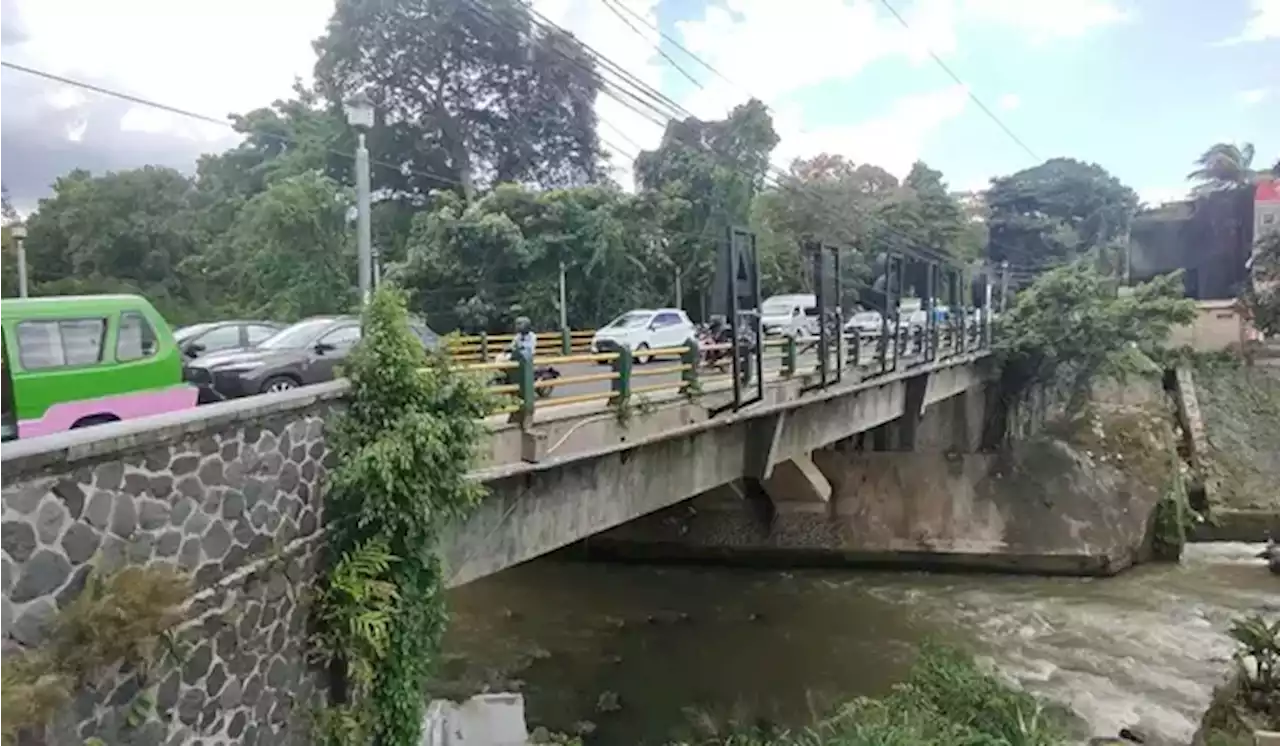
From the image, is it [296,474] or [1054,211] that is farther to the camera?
[1054,211]

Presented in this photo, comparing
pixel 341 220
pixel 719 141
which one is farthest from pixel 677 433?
pixel 719 141

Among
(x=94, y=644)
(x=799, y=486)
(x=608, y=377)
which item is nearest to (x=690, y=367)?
(x=608, y=377)

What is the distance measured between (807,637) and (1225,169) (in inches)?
2020

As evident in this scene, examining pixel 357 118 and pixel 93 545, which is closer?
pixel 93 545

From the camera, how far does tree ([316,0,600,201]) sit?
42844 mm

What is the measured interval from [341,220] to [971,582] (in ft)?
73.9

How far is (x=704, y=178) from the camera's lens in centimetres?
4041

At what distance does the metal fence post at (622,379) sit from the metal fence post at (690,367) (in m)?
1.83

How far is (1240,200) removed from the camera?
5350 cm

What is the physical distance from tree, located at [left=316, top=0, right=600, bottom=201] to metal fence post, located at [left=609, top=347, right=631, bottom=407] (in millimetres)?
31942

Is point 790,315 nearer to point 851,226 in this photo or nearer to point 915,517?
point 915,517

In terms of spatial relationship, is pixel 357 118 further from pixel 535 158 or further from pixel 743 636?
pixel 535 158

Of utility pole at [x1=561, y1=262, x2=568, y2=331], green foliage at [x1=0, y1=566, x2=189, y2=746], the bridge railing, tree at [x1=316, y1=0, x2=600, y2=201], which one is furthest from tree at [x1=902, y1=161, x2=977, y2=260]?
green foliage at [x1=0, y1=566, x2=189, y2=746]

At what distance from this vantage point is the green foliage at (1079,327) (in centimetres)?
3030
